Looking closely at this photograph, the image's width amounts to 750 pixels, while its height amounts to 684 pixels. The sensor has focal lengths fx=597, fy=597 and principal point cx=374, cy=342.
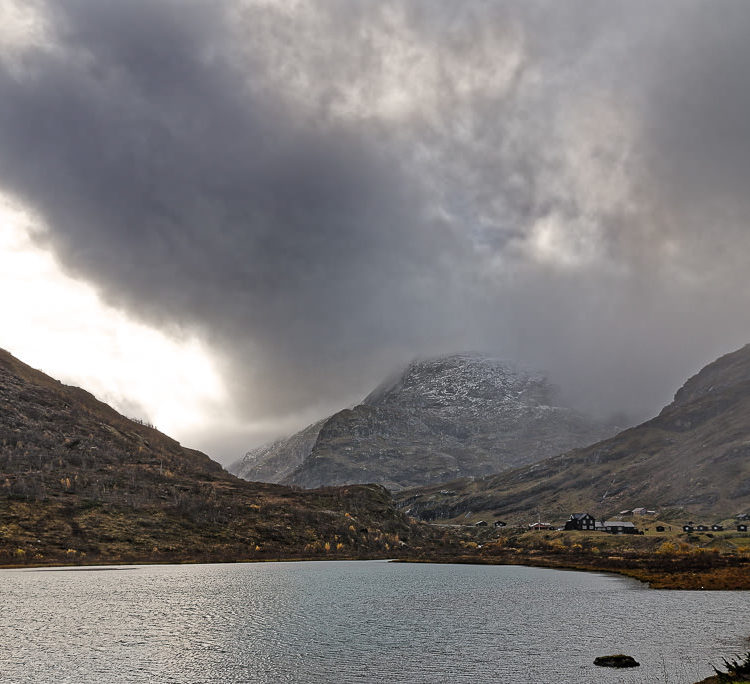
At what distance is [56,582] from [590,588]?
306ft

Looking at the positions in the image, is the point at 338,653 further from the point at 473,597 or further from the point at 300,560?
the point at 300,560

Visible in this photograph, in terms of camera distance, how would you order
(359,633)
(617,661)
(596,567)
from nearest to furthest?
1. (617,661)
2. (359,633)
3. (596,567)

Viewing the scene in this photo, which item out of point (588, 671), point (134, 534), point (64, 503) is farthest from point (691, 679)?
point (64, 503)

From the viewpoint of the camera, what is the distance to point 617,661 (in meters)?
40.5

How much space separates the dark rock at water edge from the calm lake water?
1003mm

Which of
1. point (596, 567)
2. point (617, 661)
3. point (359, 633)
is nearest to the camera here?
point (617, 661)

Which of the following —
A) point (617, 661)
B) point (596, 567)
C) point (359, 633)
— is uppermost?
point (596, 567)

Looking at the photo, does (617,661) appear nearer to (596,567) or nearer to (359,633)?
(359,633)

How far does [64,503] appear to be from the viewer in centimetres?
19750

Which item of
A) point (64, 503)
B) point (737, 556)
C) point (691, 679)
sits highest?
point (64, 503)

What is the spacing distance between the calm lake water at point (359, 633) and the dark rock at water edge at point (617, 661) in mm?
1003

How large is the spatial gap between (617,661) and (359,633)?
2391 centimetres

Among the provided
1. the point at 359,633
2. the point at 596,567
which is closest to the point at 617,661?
the point at 359,633

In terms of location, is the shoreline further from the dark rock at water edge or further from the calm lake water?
the dark rock at water edge
